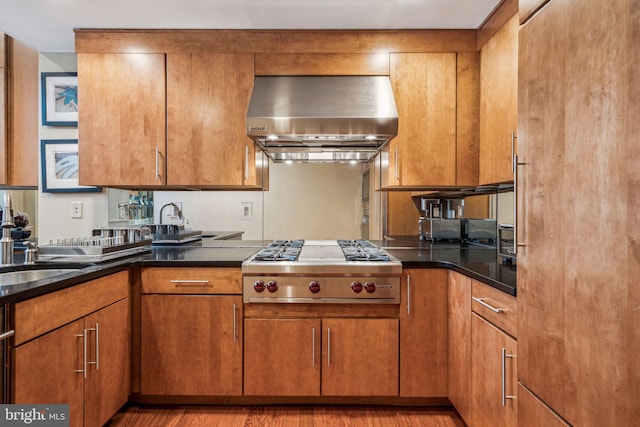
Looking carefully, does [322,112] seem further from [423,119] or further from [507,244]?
[507,244]

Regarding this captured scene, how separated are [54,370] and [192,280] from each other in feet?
2.37

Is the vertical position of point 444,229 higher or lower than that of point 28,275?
higher

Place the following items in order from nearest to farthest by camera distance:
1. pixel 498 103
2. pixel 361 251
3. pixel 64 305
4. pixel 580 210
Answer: pixel 580 210, pixel 64 305, pixel 498 103, pixel 361 251

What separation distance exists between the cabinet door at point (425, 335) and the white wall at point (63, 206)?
2169 mm

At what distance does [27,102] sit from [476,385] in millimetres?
3230

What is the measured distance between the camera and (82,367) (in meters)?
1.56

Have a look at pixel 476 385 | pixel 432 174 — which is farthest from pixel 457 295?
pixel 432 174

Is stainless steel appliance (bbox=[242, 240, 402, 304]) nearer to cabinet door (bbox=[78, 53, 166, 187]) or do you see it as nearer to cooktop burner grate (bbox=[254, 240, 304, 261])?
cooktop burner grate (bbox=[254, 240, 304, 261])

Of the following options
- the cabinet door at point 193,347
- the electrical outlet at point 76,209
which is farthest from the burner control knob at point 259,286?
the electrical outlet at point 76,209

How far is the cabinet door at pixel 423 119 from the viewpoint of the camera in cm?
239

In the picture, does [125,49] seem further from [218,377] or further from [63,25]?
[218,377]

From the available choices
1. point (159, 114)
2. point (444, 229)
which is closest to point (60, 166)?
point (159, 114)

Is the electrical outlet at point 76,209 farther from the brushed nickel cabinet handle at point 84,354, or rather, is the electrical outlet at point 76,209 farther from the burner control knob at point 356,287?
the burner control knob at point 356,287

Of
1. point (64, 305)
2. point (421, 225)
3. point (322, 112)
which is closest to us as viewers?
point (64, 305)
